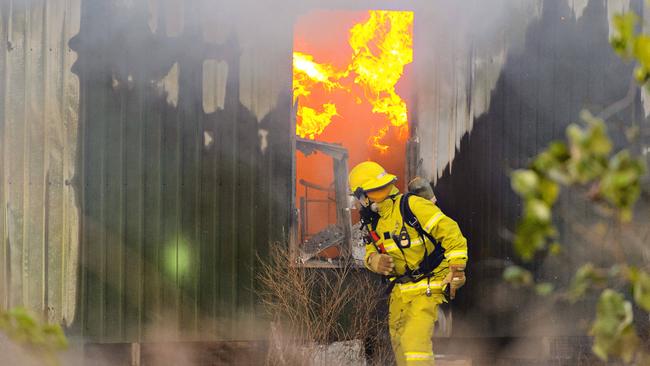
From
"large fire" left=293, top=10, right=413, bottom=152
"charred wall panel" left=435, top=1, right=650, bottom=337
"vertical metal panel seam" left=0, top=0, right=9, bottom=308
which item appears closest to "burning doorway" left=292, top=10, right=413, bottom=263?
"large fire" left=293, top=10, right=413, bottom=152

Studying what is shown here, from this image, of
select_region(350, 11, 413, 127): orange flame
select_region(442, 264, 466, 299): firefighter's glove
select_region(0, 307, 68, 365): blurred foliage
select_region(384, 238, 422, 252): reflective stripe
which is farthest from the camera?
select_region(350, 11, 413, 127): orange flame

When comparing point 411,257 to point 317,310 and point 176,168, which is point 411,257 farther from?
point 176,168

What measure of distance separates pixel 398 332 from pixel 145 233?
2240 millimetres

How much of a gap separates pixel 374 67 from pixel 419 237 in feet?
8.61

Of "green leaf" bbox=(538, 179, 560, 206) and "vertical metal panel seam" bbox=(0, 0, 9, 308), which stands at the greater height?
"vertical metal panel seam" bbox=(0, 0, 9, 308)

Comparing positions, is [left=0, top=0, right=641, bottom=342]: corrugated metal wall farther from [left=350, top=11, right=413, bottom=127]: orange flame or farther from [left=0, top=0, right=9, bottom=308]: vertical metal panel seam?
[left=350, top=11, right=413, bottom=127]: orange flame

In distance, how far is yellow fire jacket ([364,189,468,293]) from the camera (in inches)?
263

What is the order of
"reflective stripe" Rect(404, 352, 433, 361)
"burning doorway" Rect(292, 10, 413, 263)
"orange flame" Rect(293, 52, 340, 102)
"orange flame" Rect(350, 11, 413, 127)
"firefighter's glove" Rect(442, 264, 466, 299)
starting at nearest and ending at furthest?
"reflective stripe" Rect(404, 352, 433, 361) < "firefighter's glove" Rect(442, 264, 466, 299) < "burning doorway" Rect(292, 10, 413, 263) < "orange flame" Rect(350, 11, 413, 127) < "orange flame" Rect(293, 52, 340, 102)

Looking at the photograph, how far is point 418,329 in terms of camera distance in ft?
21.7

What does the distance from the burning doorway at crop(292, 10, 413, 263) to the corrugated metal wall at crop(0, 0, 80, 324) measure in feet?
6.28

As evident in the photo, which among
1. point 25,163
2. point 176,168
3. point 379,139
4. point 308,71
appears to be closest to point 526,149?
point 308,71

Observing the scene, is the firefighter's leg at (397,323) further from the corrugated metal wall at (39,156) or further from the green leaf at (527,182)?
the green leaf at (527,182)

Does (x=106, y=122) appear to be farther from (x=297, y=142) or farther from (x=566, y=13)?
(x=566, y=13)

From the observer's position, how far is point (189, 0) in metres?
7.25
